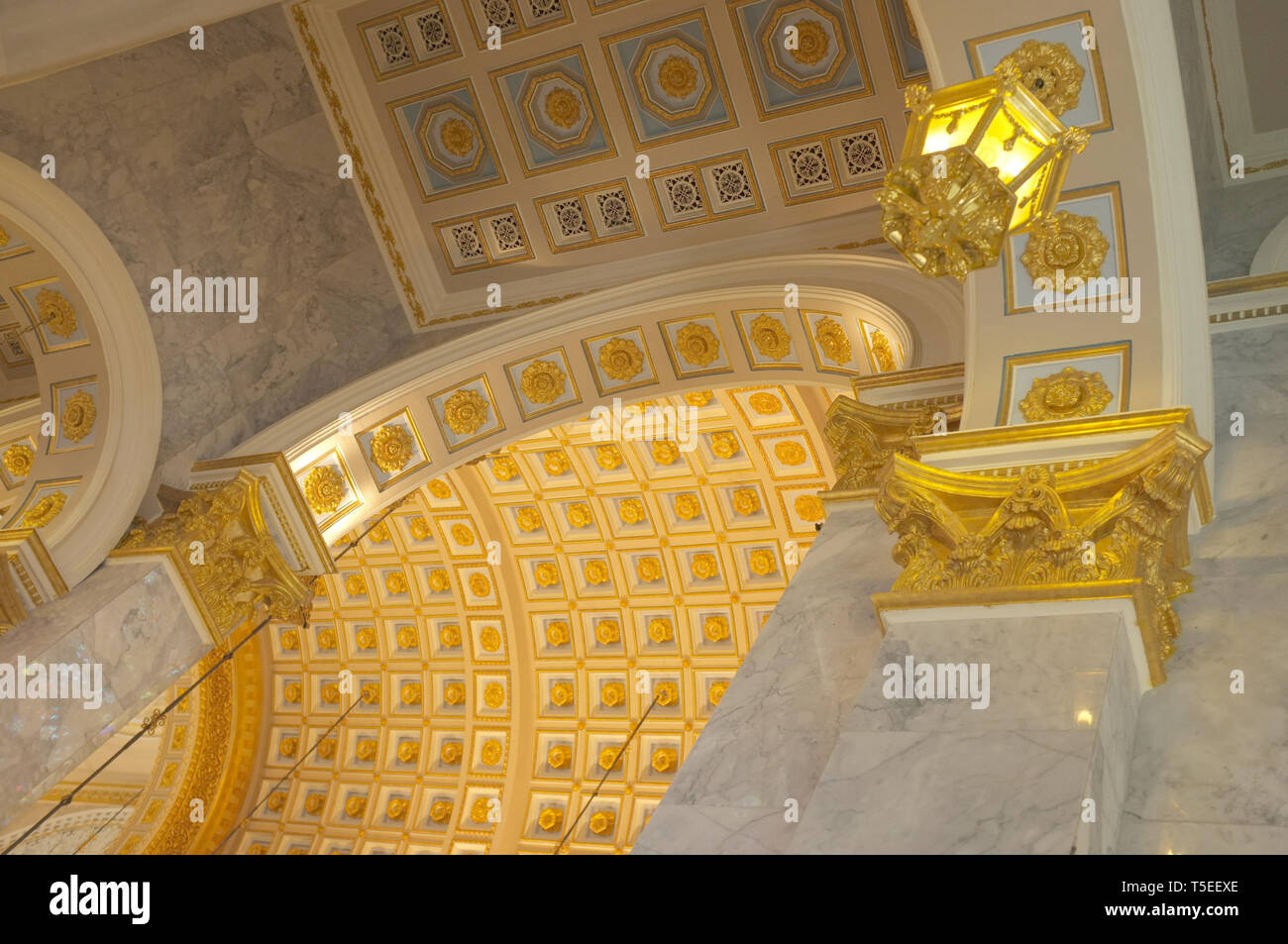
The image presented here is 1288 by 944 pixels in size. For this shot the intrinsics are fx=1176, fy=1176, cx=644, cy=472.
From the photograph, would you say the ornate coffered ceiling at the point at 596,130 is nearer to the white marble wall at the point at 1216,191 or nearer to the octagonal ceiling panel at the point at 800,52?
the octagonal ceiling panel at the point at 800,52

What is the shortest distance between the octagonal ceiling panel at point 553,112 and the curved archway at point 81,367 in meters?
3.13

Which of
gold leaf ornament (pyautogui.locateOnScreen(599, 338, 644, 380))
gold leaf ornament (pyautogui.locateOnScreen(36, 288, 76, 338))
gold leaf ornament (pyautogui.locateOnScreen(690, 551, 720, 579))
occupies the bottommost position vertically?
gold leaf ornament (pyautogui.locateOnScreen(690, 551, 720, 579))

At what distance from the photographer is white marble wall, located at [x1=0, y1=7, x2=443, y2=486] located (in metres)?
8.30

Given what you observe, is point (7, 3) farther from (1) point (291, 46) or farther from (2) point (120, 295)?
(1) point (291, 46)

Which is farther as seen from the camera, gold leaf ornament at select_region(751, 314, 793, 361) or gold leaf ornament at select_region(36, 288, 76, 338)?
gold leaf ornament at select_region(751, 314, 793, 361)

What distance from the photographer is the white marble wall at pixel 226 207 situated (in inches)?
327

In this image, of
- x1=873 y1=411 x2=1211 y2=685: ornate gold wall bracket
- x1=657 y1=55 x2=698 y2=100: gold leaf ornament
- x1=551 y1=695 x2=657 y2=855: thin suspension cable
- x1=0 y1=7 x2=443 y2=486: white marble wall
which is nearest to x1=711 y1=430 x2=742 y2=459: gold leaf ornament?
x1=551 y1=695 x2=657 y2=855: thin suspension cable

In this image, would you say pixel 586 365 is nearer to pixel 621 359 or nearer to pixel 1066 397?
pixel 621 359

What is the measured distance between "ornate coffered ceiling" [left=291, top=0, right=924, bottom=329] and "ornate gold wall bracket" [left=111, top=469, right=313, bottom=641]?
7.99ft

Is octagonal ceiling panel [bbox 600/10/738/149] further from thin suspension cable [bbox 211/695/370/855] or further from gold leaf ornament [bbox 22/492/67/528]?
thin suspension cable [bbox 211/695/370/855]

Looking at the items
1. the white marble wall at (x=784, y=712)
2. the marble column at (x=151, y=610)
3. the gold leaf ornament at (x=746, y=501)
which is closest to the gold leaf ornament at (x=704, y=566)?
the gold leaf ornament at (x=746, y=501)

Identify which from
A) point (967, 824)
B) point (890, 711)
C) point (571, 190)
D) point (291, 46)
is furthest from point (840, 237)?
point (967, 824)

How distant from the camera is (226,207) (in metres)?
9.07

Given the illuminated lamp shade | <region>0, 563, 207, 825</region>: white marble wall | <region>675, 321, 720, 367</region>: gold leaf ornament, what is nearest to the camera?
the illuminated lamp shade
